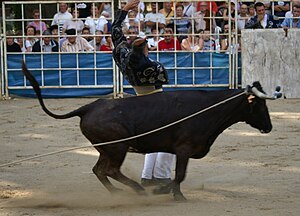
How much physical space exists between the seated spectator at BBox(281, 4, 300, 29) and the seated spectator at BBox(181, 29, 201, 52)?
69.2 inches

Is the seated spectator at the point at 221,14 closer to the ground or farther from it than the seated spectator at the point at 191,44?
farther from it

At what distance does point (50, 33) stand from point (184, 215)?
1038cm

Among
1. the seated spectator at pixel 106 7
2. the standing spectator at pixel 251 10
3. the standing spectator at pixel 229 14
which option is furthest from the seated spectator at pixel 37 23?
the standing spectator at pixel 251 10

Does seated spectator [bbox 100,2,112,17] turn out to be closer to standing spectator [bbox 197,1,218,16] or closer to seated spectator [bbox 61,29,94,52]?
seated spectator [bbox 61,29,94,52]

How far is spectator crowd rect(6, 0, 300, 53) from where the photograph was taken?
15.7 m

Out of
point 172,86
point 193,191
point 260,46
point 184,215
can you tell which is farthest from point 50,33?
point 184,215

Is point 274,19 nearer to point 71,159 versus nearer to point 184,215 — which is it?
point 71,159

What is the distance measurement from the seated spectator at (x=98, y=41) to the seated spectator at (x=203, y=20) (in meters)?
1.91

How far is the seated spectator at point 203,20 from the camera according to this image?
51.4ft

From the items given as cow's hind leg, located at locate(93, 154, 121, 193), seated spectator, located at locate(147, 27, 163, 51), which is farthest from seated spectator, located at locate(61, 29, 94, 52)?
cow's hind leg, located at locate(93, 154, 121, 193)

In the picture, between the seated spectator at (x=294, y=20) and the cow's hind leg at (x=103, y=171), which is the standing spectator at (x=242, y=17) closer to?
the seated spectator at (x=294, y=20)

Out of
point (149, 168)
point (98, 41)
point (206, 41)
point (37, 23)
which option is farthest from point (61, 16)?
point (149, 168)

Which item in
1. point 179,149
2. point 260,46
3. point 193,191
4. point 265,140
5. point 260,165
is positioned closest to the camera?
point 179,149

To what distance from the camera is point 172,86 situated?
1571 centimetres
